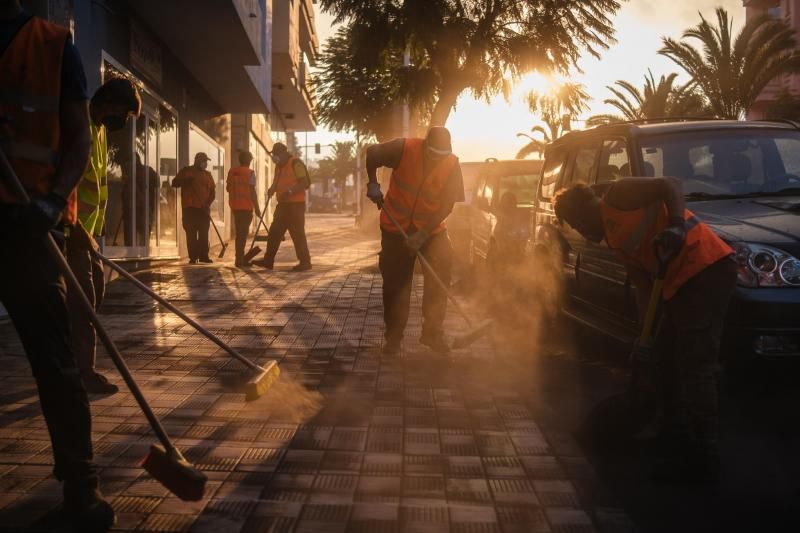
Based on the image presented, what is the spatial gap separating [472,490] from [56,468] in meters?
1.67

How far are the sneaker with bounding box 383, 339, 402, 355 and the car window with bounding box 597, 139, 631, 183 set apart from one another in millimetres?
2060

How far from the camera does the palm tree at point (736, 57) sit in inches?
1099

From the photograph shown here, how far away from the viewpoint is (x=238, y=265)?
13.9m

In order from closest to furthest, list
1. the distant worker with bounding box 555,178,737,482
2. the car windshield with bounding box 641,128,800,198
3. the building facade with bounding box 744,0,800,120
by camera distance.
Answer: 1. the distant worker with bounding box 555,178,737,482
2. the car windshield with bounding box 641,128,800,198
3. the building facade with bounding box 744,0,800,120

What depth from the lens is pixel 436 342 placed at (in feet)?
21.9

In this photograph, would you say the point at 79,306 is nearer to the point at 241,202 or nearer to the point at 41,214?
the point at 41,214

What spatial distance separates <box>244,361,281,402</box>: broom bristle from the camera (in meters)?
4.83

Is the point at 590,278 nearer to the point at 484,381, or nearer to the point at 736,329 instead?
the point at 484,381

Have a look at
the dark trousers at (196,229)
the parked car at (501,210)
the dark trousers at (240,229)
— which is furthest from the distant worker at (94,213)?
the dark trousers at (196,229)

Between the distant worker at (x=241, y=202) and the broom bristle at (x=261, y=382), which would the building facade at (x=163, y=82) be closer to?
the distant worker at (x=241, y=202)

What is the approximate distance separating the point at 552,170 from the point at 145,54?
8296mm

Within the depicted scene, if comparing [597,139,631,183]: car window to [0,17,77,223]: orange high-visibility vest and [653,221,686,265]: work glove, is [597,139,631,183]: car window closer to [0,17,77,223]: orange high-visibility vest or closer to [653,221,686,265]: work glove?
[653,221,686,265]: work glove

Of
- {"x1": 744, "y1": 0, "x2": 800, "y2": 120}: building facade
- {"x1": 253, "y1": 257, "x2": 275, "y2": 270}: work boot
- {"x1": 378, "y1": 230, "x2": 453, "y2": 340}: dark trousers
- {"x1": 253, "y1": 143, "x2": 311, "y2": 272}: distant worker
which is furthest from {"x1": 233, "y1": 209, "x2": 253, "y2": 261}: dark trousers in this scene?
{"x1": 744, "y1": 0, "x2": 800, "y2": 120}: building facade

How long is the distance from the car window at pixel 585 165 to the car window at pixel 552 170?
0.27 metres
